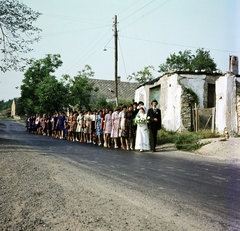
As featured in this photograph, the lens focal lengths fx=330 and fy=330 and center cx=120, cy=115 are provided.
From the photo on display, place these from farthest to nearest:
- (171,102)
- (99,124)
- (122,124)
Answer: (171,102), (99,124), (122,124)

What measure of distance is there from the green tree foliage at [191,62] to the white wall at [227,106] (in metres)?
35.2

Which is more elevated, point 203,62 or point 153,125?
point 203,62

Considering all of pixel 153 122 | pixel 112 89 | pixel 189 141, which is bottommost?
pixel 189 141

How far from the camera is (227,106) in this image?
51.0 feet

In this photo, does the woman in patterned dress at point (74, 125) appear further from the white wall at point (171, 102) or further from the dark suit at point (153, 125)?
the dark suit at point (153, 125)

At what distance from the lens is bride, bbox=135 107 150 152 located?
12.9 meters

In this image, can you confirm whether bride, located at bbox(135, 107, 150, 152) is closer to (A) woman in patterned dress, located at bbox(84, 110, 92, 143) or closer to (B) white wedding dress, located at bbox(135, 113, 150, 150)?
(B) white wedding dress, located at bbox(135, 113, 150, 150)

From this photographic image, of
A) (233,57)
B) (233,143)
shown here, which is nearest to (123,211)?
(233,143)

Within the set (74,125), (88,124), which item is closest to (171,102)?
(88,124)

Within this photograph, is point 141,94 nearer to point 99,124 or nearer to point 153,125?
point 99,124

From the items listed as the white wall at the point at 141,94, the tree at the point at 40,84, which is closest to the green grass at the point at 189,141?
the white wall at the point at 141,94

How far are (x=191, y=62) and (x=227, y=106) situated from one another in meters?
40.2

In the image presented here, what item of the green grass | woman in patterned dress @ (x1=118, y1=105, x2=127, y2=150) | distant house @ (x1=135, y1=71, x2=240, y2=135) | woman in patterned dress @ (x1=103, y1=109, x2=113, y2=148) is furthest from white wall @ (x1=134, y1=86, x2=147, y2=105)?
woman in patterned dress @ (x1=118, y1=105, x2=127, y2=150)

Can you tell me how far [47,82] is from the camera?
3694 cm
